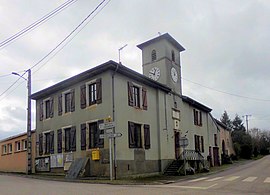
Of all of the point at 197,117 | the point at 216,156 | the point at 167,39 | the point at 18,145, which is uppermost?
the point at 167,39

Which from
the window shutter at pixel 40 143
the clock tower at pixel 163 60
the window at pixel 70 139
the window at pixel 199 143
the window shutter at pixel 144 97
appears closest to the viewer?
the window at pixel 70 139

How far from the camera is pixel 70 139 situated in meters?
26.1

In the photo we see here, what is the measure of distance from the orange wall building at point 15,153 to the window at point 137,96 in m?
11.8

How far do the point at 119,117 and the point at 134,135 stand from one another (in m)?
2.25

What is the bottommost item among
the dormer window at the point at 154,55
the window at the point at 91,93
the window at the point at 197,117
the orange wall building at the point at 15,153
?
the orange wall building at the point at 15,153

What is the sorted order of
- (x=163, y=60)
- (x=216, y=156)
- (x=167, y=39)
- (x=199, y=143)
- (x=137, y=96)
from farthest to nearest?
(x=216, y=156)
(x=199, y=143)
(x=167, y=39)
(x=163, y=60)
(x=137, y=96)

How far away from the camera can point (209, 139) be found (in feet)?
132

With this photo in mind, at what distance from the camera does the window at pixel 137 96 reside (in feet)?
80.5

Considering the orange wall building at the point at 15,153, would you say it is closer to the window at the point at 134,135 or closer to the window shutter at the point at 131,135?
the window at the point at 134,135

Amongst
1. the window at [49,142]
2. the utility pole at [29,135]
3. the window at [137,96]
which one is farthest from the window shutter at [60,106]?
the window at [137,96]

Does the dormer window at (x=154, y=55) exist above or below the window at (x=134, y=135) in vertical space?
above

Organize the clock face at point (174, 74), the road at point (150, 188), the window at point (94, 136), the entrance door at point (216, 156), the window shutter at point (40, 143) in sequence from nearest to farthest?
the road at point (150, 188) → the window at point (94, 136) → the window shutter at point (40, 143) → the clock face at point (174, 74) → the entrance door at point (216, 156)

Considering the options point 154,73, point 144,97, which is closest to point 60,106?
point 144,97

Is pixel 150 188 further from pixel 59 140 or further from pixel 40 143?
pixel 40 143
